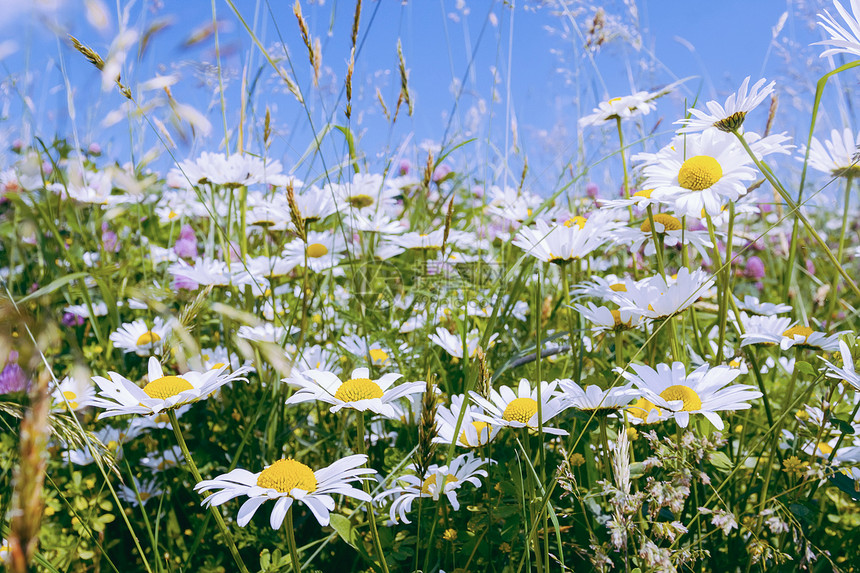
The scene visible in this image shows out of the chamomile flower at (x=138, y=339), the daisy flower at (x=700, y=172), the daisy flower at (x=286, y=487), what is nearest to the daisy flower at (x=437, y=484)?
the daisy flower at (x=286, y=487)

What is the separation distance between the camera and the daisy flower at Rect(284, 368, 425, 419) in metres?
0.72

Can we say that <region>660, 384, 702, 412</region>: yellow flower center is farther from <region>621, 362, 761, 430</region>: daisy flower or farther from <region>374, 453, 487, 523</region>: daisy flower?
<region>374, 453, 487, 523</region>: daisy flower

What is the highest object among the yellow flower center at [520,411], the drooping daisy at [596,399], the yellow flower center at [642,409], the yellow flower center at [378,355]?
the drooping daisy at [596,399]

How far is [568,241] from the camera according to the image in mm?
994

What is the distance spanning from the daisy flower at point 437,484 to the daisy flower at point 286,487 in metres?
0.11

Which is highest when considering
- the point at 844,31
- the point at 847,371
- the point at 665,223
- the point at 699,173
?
→ the point at 844,31

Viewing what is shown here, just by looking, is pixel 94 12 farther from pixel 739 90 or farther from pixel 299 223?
pixel 739 90

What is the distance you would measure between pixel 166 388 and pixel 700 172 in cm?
79

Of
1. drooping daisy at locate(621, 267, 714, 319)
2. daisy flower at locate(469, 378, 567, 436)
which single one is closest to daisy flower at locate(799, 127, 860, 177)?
drooping daisy at locate(621, 267, 714, 319)

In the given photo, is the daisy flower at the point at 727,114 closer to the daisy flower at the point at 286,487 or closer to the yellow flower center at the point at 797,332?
the yellow flower center at the point at 797,332

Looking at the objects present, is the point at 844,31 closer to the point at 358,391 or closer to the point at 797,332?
the point at 797,332

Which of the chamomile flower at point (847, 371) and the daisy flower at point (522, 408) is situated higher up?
the chamomile flower at point (847, 371)

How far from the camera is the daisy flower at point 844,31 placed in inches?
24.6

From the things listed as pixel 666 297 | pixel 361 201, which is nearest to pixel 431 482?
pixel 666 297
